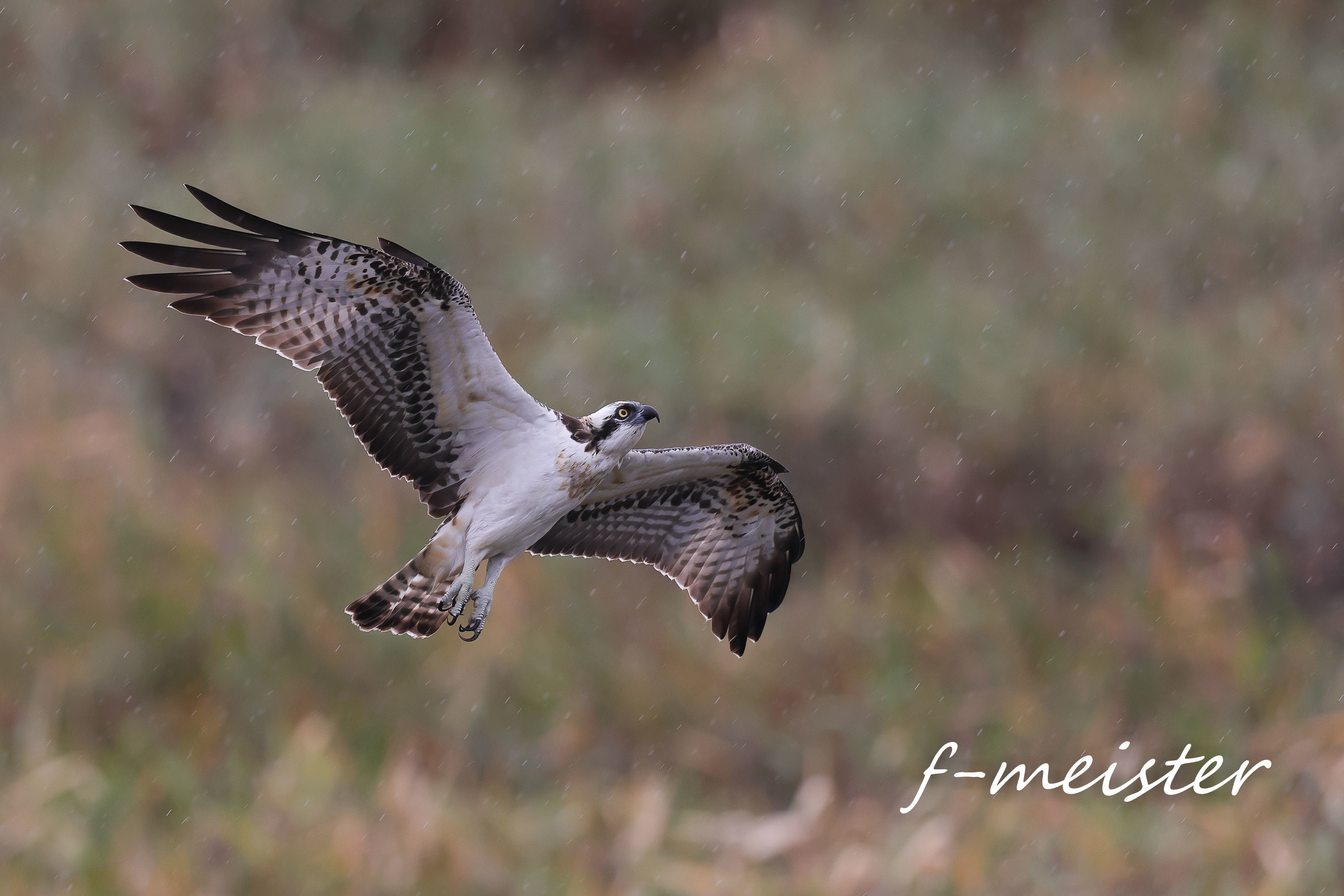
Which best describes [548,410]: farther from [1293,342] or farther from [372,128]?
[372,128]

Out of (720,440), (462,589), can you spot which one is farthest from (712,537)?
(720,440)

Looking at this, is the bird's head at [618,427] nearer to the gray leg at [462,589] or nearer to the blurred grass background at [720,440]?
the gray leg at [462,589]

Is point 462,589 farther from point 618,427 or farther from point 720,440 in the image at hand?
point 720,440

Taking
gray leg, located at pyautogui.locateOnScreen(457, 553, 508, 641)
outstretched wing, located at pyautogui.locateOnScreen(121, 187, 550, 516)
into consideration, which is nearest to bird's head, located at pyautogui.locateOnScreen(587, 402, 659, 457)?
outstretched wing, located at pyautogui.locateOnScreen(121, 187, 550, 516)

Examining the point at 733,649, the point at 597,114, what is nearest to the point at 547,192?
the point at 597,114

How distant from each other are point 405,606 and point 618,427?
1008 mm

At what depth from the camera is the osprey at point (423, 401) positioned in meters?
4.62

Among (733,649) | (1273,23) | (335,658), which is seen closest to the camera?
(733,649)

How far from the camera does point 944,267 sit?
45.6 feet

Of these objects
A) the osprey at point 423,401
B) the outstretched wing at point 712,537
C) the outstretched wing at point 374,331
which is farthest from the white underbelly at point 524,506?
the outstretched wing at point 712,537

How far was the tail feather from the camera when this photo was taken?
4.93 m

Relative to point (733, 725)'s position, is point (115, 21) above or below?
above

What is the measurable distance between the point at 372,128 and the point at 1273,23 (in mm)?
9214

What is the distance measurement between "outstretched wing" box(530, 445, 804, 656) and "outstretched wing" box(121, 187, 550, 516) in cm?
80
